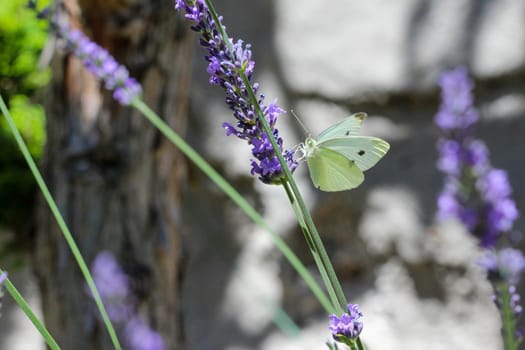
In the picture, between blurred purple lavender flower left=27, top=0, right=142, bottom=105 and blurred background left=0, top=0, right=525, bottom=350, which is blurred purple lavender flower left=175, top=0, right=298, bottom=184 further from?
blurred background left=0, top=0, right=525, bottom=350

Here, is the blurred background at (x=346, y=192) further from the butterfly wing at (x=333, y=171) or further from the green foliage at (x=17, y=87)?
the butterfly wing at (x=333, y=171)

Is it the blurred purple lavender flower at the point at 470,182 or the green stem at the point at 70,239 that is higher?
the blurred purple lavender flower at the point at 470,182

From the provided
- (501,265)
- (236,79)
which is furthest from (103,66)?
(501,265)

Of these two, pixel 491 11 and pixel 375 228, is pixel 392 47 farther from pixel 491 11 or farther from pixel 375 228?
pixel 375 228

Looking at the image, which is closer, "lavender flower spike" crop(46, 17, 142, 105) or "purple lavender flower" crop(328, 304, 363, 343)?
"purple lavender flower" crop(328, 304, 363, 343)

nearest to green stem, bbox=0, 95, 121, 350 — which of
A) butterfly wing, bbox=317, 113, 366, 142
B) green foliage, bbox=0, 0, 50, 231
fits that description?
butterfly wing, bbox=317, 113, 366, 142

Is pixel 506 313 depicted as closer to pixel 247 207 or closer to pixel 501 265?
pixel 501 265

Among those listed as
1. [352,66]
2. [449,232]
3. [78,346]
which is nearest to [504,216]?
[78,346]

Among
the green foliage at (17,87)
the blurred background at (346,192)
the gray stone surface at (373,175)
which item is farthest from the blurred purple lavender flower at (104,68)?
the gray stone surface at (373,175)
